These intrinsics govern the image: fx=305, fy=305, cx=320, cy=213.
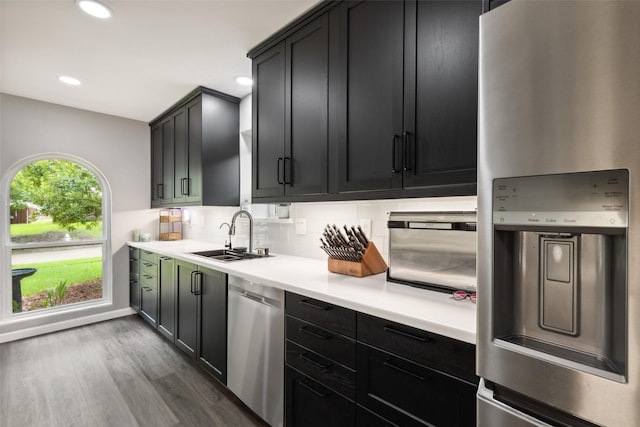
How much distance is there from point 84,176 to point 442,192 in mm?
3917

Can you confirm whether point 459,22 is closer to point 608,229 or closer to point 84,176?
point 608,229

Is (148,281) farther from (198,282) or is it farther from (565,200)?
(565,200)

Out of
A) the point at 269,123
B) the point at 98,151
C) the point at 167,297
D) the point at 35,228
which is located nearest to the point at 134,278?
the point at 35,228

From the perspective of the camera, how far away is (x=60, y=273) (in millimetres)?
3379

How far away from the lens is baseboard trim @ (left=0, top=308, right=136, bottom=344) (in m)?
3.01

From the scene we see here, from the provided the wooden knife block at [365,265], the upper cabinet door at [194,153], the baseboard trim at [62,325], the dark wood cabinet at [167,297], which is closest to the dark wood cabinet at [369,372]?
the wooden knife block at [365,265]

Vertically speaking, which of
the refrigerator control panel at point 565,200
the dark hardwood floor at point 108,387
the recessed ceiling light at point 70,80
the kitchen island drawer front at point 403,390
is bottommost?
the dark hardwood floor at point 108,387

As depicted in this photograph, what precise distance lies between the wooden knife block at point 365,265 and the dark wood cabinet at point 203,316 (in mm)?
768

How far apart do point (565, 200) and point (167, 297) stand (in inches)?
118

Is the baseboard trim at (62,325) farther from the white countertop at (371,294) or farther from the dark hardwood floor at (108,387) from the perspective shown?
the white countertop at (371,294)

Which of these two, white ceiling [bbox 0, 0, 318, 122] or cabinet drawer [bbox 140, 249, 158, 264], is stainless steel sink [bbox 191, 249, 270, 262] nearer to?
cabinet drawer [bbox 140, 249, 158, 264]

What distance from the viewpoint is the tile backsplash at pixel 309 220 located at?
1.68m

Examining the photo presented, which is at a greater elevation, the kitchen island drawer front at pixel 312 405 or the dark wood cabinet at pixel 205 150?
the dark wood cabinet at pixel 205 150

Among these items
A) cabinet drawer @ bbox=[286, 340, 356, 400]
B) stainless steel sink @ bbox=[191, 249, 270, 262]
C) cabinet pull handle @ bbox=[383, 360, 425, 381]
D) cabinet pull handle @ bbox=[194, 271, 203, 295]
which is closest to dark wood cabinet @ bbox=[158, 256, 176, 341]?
stainless steel sink @ bbox=[191, 249, 270, 262]
